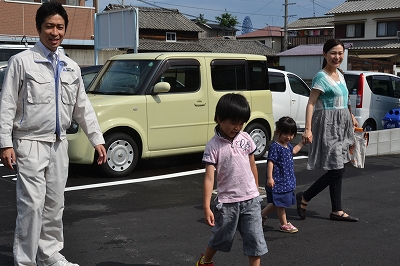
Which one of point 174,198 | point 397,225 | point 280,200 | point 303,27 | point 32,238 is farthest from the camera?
point 303,27

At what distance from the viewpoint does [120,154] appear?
7.97 meters

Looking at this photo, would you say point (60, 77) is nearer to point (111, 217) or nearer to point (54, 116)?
point (54, 116)

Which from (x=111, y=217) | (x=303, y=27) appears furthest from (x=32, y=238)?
(x=303, y=27)

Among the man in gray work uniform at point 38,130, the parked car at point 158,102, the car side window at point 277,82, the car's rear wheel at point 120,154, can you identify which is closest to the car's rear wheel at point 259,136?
the parked car at point 158,102

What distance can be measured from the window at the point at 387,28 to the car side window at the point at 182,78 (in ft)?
131

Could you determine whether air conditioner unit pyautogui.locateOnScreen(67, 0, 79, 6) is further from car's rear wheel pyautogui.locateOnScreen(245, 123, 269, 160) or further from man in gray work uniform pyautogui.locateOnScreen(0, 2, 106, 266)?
man in gray work uniform pyautogui.locateOnScreen(0, 2, 106, 266)

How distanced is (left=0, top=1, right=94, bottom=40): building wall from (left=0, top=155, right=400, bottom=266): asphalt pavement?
19.3 meters

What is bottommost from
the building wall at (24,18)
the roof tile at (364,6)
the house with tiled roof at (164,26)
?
the building wall at (24,18)

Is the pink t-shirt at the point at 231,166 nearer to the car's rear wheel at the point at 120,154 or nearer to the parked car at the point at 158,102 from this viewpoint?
the parked car at the point at 158,102

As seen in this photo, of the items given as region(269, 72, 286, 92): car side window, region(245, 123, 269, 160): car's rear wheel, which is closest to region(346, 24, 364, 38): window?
region(269, 72, 286, 92): car side window

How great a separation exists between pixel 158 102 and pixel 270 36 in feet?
228

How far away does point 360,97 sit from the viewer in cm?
1265

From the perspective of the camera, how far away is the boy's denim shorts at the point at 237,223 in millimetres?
3830

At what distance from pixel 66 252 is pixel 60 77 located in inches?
60.8
